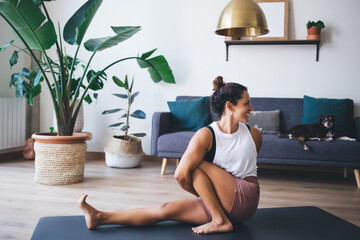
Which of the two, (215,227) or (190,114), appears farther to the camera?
(190,114)

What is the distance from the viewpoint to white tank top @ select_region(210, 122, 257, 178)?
161 cm

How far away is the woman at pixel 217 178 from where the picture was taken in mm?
1561

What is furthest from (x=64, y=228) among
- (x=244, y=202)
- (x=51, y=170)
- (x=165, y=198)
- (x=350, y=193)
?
(x=350, y=193)

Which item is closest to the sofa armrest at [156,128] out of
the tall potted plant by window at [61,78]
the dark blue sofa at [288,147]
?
the dark blue sofa at [288,147]

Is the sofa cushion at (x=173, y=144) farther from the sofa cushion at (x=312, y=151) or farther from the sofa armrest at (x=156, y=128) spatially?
the sofa cushion at (x=312, y=151)

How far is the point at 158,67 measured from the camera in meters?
3.70

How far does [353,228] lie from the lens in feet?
5.53

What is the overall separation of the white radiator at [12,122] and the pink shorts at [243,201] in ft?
10.8

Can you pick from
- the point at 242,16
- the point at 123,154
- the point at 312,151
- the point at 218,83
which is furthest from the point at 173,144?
the point at 218,83

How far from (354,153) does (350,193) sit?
1.20 feet

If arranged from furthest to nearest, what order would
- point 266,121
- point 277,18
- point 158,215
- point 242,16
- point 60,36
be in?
point 277,18
point 266,121
point 60,36
point 242,16
point 158,215

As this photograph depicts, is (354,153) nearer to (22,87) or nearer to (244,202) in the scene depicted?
(244,202)

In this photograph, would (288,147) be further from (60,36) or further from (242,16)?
(60,36)

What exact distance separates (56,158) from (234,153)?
1.83 metres
